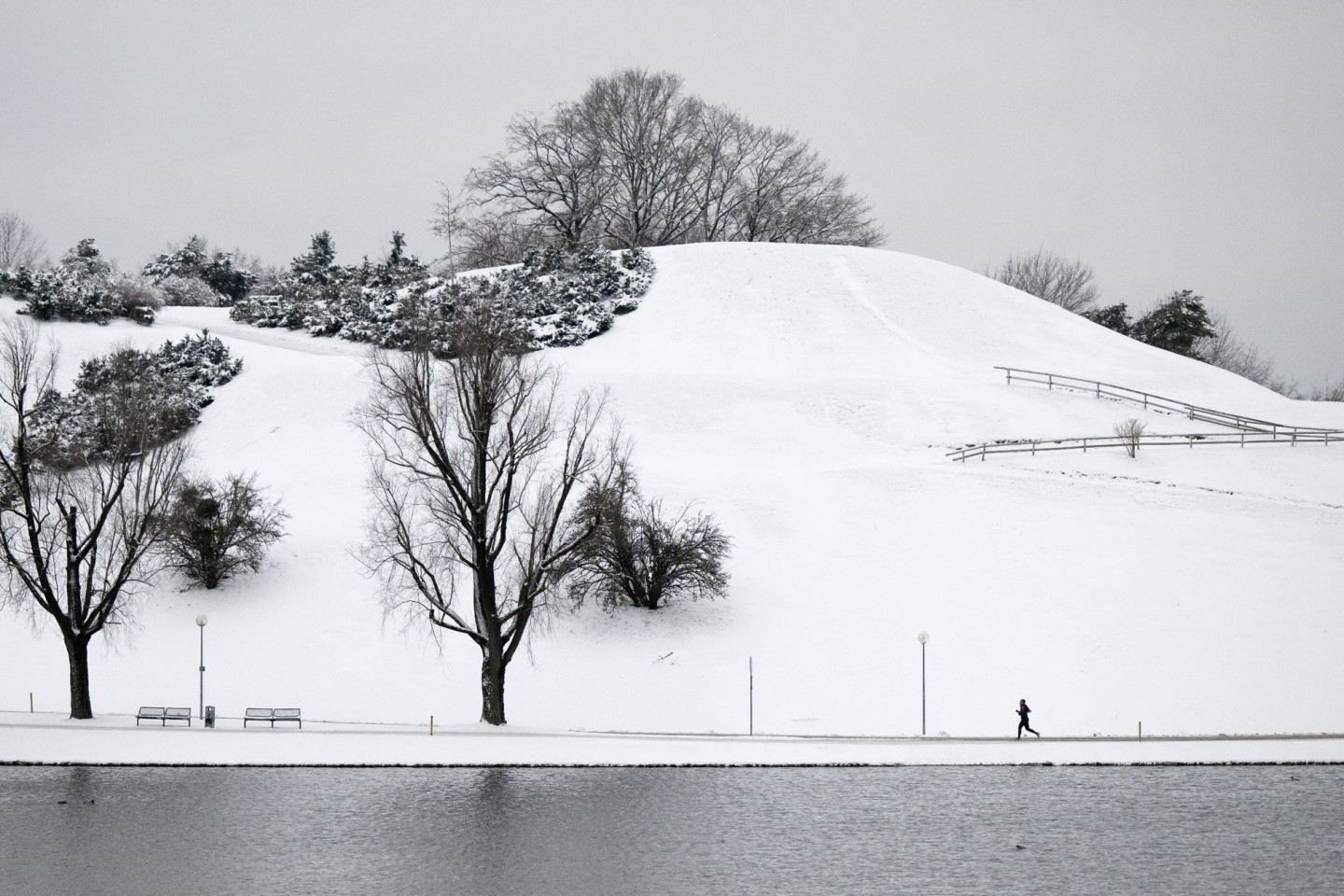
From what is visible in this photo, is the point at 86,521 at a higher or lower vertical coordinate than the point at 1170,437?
lower

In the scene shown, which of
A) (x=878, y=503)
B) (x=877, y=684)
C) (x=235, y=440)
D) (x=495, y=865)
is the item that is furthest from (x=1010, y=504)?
(x=235, y=440)

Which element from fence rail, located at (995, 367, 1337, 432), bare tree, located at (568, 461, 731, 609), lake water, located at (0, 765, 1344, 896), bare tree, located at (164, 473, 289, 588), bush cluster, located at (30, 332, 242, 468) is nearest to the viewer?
lake water, located at (0, 765, 1344, 896)

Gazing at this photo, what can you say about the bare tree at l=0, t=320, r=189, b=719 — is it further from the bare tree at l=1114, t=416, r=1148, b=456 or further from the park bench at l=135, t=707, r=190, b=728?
the bare tree at l=1114, t=416, r=1148, b=456

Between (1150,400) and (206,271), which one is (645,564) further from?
(206,271)

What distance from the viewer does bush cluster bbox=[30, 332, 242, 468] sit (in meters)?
32.1

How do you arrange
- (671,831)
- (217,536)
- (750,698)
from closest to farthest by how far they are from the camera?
1. (671,831)
2. (750,698)
3. (217,536)

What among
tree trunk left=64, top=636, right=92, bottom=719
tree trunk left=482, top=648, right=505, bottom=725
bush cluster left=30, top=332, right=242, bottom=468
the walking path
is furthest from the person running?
bush cluster left=30, top=332, right=242, bottom=468

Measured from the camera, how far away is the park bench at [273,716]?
1104 inches

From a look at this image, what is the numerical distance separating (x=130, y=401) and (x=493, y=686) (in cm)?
1254

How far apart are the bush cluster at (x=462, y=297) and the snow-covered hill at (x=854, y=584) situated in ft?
15.4

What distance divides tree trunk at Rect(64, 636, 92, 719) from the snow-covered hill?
1943 mm

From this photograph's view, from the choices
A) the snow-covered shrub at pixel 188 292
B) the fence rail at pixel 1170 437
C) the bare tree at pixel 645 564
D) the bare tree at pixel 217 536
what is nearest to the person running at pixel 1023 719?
the bare tree at pixel 645 564

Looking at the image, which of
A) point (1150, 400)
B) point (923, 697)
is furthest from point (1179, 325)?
point (923, 697)

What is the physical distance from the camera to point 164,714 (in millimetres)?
28234
